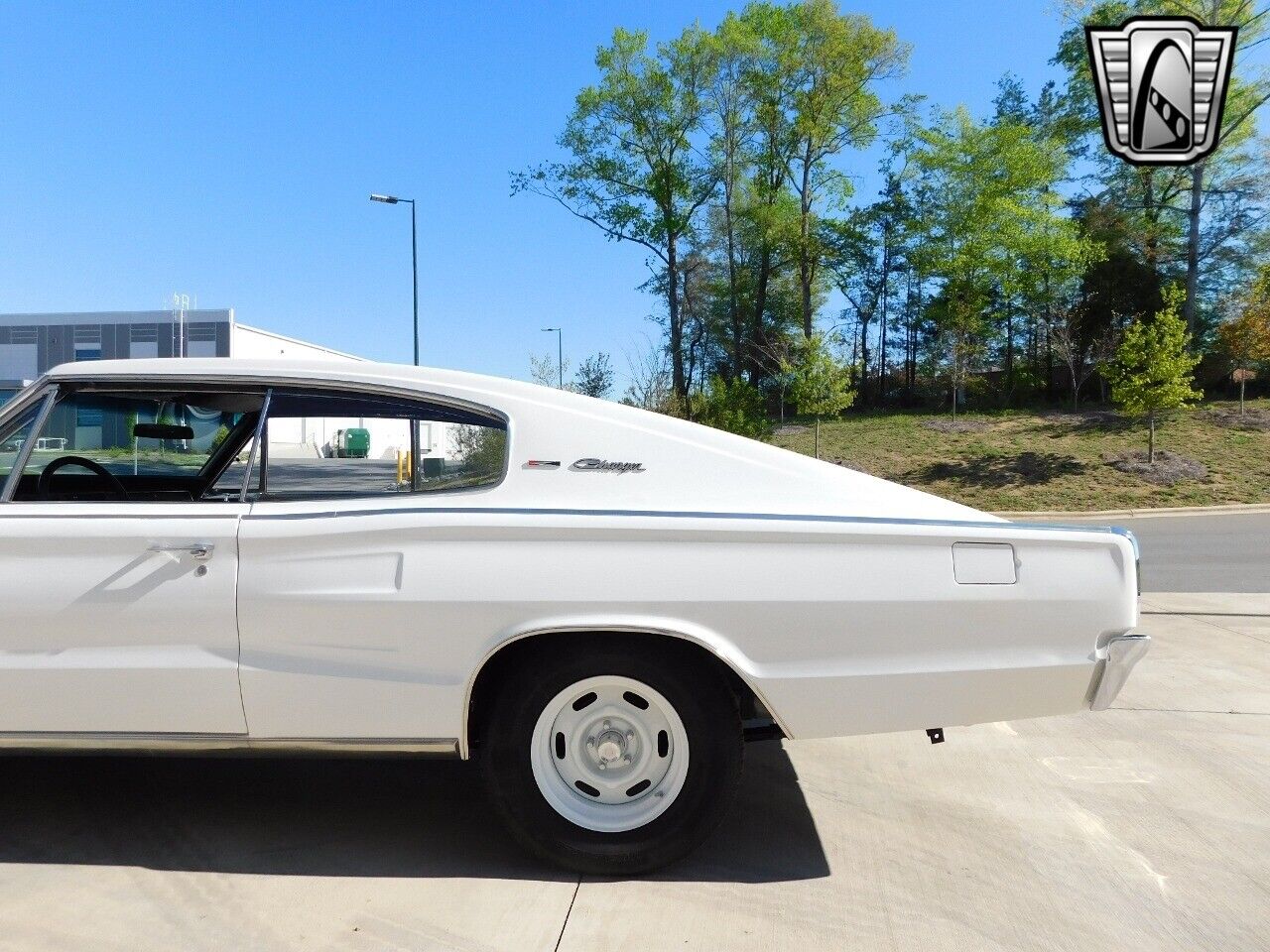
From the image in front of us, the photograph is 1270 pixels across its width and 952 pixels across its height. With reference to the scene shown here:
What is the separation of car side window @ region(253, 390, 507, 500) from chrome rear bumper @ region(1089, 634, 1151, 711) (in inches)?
78.9

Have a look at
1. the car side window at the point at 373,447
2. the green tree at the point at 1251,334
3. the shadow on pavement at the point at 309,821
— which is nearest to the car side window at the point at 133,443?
the car side window at the point at 373,447

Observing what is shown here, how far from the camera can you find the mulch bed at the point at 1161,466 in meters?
21.6

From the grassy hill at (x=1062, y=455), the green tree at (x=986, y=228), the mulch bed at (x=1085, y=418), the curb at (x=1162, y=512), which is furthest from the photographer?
the green tree at (x=986, y=228)

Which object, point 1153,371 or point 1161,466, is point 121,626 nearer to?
point 1161,466

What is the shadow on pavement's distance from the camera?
3.21m

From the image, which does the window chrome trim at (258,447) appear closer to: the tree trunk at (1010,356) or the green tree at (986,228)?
the green tree at (986,228)

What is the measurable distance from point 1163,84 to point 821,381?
17.8m

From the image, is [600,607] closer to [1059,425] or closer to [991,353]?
[1059,425]

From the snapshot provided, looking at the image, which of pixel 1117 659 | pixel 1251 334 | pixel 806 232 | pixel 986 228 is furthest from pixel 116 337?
pixel 1117 659

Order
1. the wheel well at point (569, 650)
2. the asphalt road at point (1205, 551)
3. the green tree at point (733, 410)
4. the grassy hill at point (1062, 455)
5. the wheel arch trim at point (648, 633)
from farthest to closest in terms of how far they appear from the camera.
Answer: the green tree at point (733, 410) < the grassy hill at point (1062, 455) < the asphalt road at point (1205, 551) < the wheel well at point (569, 650) < the wheel arch trim at point (648, 633)

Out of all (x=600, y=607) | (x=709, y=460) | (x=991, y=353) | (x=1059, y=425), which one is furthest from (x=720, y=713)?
(x=991, y=353)

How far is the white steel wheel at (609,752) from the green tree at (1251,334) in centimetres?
2840

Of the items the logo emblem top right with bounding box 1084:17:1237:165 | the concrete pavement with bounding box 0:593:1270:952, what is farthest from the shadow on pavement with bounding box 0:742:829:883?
the logo emblem top right with bounding box 1084:17:1237:165

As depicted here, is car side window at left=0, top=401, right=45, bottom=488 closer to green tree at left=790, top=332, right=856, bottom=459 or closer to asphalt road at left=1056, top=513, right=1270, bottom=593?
asphalt road at left=1056, top=513, right=1270, bottom=593
